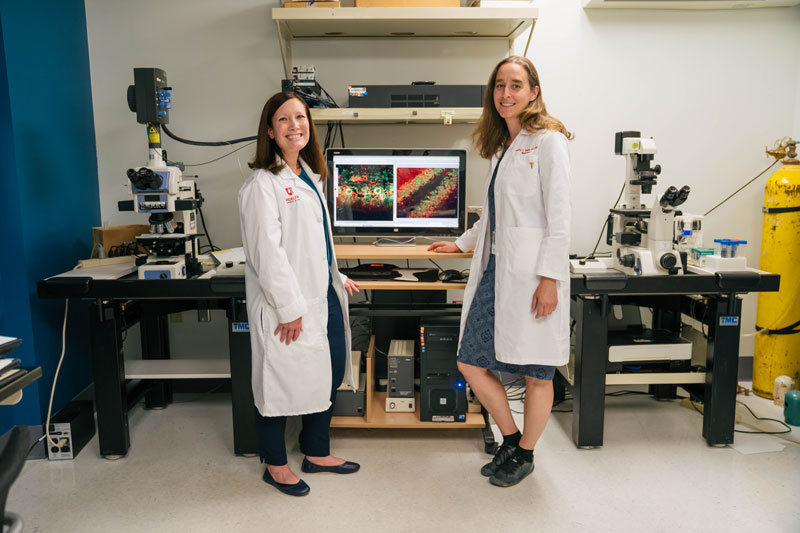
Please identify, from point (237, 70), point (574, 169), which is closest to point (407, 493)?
point (574, 169)

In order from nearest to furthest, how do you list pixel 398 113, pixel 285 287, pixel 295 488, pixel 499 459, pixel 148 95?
pixel 285 287
pixel 295 488
pixel 499 459
pixel 148 95
pixel 398 113

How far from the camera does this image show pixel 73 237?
9.42ft

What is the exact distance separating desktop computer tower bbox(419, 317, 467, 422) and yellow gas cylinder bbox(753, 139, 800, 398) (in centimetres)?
173

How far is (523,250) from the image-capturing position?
81.0 inches

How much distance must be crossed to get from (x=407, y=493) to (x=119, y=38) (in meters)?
2.67

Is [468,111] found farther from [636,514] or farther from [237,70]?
[636,514]

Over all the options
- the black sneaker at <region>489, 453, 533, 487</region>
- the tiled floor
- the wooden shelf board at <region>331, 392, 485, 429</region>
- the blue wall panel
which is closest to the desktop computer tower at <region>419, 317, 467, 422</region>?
the wooden shelf board at <region>331, 392, 485, 429</region>

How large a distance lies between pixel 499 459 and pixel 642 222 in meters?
1.19

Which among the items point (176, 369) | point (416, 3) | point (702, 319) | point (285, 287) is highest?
point (416, 3)

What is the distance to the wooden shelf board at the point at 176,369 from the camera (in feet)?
8.59

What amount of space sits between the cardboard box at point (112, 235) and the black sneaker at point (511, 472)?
2074 millimetres

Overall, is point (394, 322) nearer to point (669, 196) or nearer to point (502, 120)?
point (502, 120)

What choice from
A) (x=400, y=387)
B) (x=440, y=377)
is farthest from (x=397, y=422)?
(x=440, y=377)

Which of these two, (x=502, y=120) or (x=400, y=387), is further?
(x=400, y=387)
